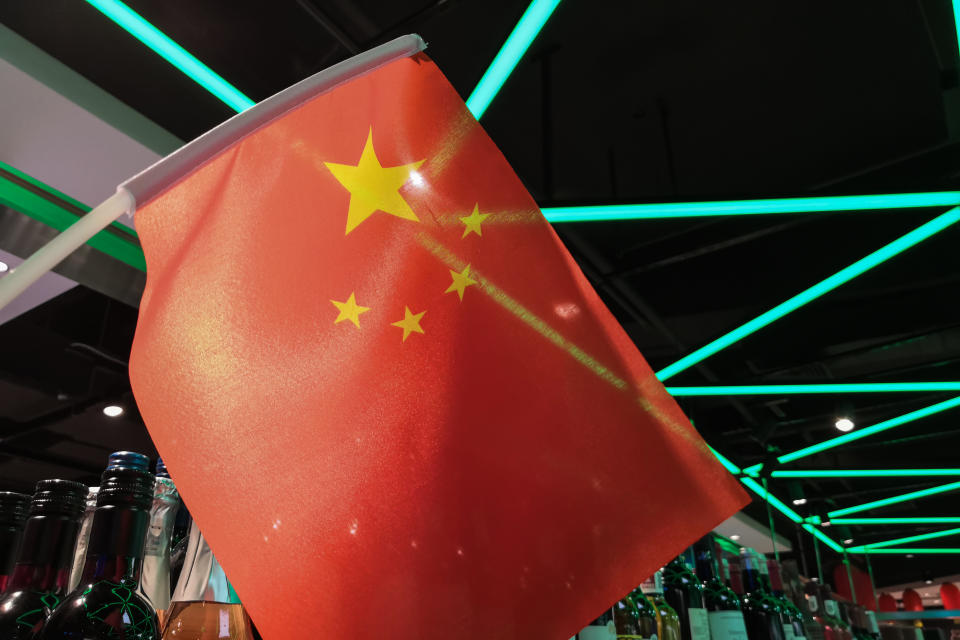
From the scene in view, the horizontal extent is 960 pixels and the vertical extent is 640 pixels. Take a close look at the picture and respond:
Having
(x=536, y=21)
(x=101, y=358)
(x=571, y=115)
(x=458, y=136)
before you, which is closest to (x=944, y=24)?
(x=571, y=115)

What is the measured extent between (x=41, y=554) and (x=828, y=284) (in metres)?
2.89

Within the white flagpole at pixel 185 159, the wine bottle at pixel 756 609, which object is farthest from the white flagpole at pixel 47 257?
the wine bottle at pixel 756 609

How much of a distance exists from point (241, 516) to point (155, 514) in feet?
0.93

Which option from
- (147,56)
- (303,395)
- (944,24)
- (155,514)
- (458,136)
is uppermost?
(944,24)

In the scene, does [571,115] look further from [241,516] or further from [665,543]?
[241,516]

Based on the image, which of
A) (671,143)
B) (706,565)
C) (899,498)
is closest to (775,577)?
(706,565)

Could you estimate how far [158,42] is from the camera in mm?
1763

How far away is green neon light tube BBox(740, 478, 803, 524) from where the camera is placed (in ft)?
16.1

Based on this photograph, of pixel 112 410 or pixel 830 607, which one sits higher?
pixel 112 410

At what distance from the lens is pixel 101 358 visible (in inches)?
143

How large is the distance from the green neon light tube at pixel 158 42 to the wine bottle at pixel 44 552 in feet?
4.11

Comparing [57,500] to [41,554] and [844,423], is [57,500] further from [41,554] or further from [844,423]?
[844,423]

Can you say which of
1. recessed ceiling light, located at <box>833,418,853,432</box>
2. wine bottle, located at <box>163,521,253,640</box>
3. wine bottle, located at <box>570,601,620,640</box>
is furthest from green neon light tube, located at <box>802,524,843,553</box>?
wine bottle, located at <box>163,521,253,640</box>

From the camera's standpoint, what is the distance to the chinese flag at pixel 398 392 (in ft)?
2.56
